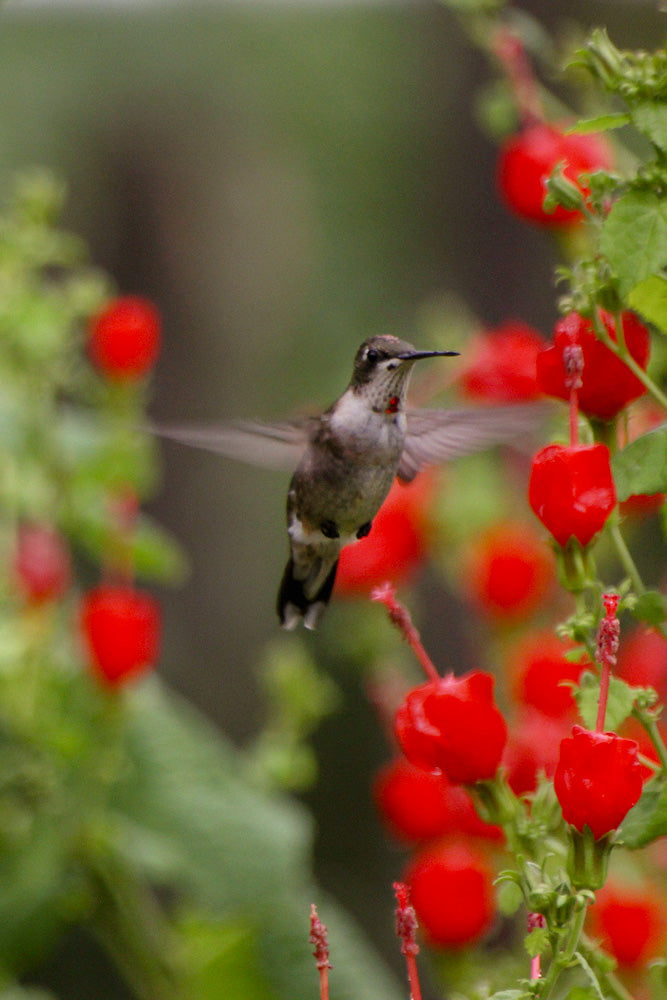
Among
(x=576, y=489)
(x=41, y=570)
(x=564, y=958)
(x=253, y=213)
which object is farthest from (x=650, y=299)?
(x=253, y=213)

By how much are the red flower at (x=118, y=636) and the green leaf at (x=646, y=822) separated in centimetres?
92

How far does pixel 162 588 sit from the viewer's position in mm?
5395

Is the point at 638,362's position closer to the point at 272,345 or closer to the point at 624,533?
the point at 624,533

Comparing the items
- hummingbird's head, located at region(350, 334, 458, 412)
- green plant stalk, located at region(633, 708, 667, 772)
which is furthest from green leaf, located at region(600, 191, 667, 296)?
hummingbird's head, located at region(350, 334, 458, 412)

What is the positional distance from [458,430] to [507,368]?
0.22 m

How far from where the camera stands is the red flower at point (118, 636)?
1777 mm

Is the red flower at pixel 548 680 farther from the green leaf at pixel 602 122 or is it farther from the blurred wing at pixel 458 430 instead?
the green leaf at pixel 602 122

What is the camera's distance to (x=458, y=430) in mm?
1531

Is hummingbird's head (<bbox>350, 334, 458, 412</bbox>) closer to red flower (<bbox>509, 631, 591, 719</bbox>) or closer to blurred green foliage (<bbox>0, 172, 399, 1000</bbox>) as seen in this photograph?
red flower (<bbox>509, 631, 591, 719</bbox>)

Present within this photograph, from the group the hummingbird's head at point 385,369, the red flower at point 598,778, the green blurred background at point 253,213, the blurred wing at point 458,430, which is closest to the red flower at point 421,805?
the blurred wing at point 458,430

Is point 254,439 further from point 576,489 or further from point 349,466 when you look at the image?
point 576,489

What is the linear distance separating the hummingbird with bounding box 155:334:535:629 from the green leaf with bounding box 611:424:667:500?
302 mm

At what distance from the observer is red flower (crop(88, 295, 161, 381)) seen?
1.89 m

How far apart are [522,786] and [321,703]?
633 millimetres
